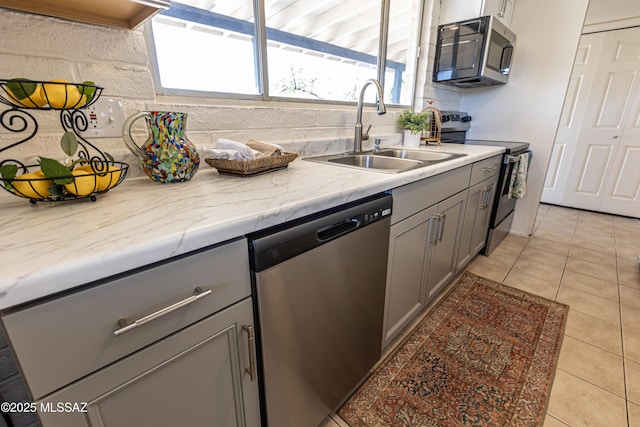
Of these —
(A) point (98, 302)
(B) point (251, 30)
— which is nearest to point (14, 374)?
(A) point (98, 302)

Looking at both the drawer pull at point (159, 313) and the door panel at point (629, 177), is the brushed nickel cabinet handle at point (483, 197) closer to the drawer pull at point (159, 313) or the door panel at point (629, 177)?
the drawer pull at point (159, 313)

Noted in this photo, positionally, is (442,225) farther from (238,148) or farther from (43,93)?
(43,93)

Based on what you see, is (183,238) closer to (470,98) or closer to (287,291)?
(287,291)

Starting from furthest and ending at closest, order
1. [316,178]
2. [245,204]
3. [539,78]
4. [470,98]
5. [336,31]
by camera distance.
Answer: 1. [470,98]
2. [539,78]
3. [336,31]
4. [316,178]
5. [245,204]

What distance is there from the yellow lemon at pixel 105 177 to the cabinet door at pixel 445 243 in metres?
1.34

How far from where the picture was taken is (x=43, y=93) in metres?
0.67

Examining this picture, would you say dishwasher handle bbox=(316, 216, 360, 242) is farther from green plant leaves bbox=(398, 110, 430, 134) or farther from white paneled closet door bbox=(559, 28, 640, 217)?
white paneled closet door bbox=(559, 28, 640, 217)

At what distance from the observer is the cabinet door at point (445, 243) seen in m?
1.51

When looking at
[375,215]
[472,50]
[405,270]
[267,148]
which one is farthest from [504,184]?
[267,148]

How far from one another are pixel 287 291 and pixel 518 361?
134 centimetres

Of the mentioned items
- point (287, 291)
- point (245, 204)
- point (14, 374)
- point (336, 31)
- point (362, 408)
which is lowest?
point (362, 408)

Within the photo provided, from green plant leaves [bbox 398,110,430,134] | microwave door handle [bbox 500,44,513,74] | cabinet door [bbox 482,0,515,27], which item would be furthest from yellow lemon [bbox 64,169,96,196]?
microwave door handle [bbox 500,44,513,74]

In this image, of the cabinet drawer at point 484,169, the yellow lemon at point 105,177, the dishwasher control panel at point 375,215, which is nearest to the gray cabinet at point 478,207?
the cabinet drawer at point 484,169

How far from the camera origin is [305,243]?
2.51 ft
